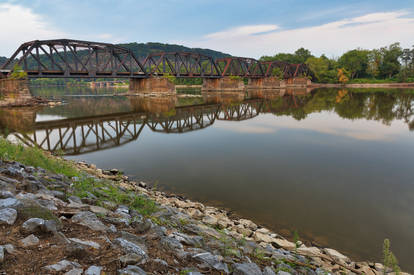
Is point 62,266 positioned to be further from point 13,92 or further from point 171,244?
point 13,92

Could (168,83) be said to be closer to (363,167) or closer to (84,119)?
(84,119)

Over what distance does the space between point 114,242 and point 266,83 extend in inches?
5075

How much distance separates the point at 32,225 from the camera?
13.4 feet

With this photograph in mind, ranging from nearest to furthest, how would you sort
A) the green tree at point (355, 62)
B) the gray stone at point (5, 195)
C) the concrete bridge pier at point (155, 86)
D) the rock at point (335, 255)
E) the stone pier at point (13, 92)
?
1. the gray stone at point (5, 195)
2. the rock at point (335, 255)
3. the stone pier at point (13, 92)
4. the concrete bridge pier at point (155, 86)
5. the green tree at point (355, 62)

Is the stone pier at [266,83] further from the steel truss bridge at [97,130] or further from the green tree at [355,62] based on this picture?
the steel truss bridge at [97,130]

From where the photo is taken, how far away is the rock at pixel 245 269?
4375 millimetres

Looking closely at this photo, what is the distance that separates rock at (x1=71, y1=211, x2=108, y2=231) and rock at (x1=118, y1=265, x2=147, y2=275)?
4.61ft

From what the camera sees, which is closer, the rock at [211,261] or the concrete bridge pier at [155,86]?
the rock at [211,261]

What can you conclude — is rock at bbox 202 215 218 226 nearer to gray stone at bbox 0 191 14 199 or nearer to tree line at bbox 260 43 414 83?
gray stone at bbox 0 191 14 199

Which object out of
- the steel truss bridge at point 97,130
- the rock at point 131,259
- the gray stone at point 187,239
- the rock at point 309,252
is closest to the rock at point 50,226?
the rock at point 131,259

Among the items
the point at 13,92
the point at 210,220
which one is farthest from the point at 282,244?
the point at 13,92

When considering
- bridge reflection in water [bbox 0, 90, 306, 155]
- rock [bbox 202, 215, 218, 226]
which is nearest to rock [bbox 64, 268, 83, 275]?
rock [bbox 202, 215, 218, 226]

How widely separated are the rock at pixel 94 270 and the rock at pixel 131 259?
0.32 meters

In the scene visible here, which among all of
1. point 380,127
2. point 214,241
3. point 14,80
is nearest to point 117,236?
point 214,241
